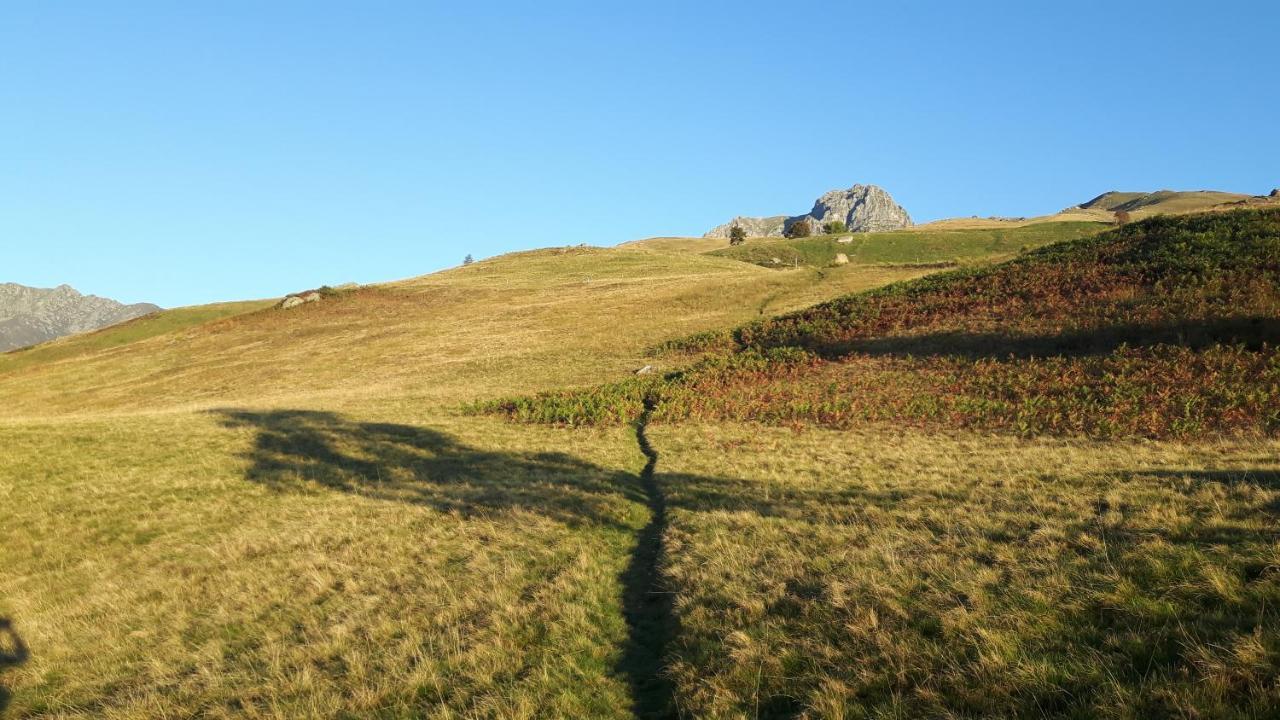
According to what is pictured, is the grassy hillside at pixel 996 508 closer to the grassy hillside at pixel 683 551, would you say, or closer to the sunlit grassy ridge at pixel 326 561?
the grassy hillside at pixel 683 551

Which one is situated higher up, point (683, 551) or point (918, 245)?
point (918, 245)

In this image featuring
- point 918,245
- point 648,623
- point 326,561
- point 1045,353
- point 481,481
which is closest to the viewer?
point 648,623

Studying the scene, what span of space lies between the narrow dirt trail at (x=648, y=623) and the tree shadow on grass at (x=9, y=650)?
8598 mm

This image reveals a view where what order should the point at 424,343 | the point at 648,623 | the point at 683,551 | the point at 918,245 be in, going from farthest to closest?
the point at 918,245 → the point at 424,343 → the point at 683,551 → the point at 648,623

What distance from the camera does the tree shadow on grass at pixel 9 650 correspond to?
959 centimetres

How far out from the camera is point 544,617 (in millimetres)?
9461

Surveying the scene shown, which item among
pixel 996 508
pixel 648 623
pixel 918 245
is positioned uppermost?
pixel 918 245

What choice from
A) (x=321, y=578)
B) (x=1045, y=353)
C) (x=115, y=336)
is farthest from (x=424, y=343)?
(x=115, y=336)

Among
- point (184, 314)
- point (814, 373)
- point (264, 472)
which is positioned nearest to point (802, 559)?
point (264, 472)

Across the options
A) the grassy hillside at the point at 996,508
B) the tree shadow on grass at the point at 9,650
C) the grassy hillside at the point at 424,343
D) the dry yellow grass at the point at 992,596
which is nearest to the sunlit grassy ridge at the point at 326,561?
the tree shadow on grass at the point at 9,650

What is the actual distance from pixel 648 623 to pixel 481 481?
10.8 m

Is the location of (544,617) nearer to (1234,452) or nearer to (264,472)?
(264,472)

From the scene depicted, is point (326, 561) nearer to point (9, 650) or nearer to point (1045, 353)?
point (9, 650)

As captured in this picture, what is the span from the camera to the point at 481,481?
19.0 meters
